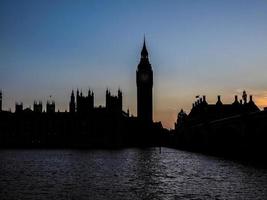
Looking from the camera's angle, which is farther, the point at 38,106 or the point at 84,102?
the point at 38,106

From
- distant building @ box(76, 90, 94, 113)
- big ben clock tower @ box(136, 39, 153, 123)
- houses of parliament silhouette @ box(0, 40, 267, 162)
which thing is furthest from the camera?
big ben clock tower @ box(136, 39, 153, 123)

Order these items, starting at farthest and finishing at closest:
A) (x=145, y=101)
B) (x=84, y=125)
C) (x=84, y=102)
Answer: (x=145, y=101) → (x=84, y=102) → (x=84, y=125)

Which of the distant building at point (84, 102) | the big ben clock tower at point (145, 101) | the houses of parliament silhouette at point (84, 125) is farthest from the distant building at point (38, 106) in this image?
the big ben clock tower at point (145, 101)

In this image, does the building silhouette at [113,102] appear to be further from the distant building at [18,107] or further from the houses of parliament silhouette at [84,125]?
the distant building at [18,107]

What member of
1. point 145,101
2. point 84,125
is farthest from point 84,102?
point 145,101

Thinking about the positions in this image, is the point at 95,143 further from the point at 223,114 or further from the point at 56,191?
the point at 56,191

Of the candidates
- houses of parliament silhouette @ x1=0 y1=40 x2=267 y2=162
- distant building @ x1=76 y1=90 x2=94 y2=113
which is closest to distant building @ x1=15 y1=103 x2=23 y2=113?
houses of parliament silhouette @ x1=0 y1=40 x2=267 y2=162

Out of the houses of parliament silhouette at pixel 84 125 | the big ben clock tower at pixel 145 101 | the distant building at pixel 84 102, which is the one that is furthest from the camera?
the big ben clock tower at pixel 145 101

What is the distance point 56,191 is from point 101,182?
20.6 feet

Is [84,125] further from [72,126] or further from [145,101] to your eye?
[145,101]

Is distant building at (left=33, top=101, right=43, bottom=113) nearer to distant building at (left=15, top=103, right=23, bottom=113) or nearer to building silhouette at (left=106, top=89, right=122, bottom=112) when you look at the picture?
distant building at (left=15, top=103, right=23, bottom=113)

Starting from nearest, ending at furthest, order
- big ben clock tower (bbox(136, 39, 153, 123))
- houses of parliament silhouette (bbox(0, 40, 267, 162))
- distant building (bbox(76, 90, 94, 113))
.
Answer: houses of parliament silhouette (bbox(0, 40, 267, 162))
distant building (bbox(76, 90, 94, 113))
big ben clock tower (bbox(136, 39, 153, 123))

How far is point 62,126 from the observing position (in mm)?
170500

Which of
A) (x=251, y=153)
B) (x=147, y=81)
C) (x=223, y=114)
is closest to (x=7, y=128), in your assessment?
(x=147, y=81)
